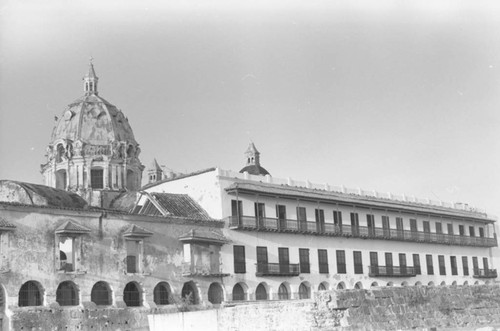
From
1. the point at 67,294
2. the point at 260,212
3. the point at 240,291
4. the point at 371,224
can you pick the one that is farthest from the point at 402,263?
the point at 67,294

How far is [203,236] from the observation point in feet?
135

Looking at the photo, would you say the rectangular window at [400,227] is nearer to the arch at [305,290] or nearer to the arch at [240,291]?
the arch at [305,290]

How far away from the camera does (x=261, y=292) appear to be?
45188 millimetres

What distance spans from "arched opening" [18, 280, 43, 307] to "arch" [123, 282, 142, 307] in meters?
4.70

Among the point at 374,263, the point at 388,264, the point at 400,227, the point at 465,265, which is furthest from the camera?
the point at 465,265

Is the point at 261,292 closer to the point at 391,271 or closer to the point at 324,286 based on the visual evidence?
the point at 324,286

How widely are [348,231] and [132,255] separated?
18164mm

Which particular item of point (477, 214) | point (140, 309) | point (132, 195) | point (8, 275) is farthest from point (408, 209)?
point (8, 275)

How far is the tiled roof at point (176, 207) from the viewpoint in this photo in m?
42.9

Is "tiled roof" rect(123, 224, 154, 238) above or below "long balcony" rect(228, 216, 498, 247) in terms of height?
below

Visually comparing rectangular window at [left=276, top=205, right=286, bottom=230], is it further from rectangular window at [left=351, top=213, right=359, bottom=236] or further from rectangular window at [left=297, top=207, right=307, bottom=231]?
rectangular window at [left=351, top=213, right=359, bottom=236]

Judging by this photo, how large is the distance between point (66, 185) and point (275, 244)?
18.4 m

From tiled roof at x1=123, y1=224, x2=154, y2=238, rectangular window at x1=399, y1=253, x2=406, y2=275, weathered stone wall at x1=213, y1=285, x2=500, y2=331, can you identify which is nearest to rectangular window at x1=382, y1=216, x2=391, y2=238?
rectangular window at x1=399, y1=253, x2=406, y2=275

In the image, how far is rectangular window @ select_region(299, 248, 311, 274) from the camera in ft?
157
